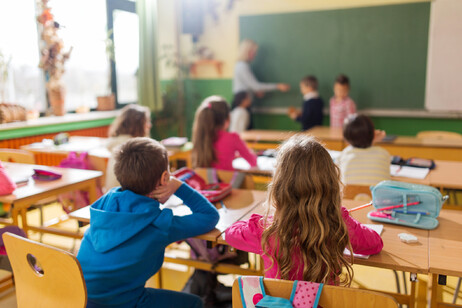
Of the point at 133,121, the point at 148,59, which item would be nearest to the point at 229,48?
the point at 148,59

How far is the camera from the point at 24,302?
142 cm

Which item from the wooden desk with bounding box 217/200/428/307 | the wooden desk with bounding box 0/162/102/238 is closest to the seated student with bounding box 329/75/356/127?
the wooden desk with bounding box 0/162/102/238

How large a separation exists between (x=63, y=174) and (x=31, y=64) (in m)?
2.29

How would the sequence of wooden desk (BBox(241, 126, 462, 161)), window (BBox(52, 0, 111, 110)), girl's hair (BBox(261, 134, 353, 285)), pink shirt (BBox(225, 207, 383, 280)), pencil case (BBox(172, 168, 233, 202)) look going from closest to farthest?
girl's hair (BBox(261, 134, 353, 285))
pink shirt (BBox(225, 207, 383, 280))
pencil case (BBox(172, 168, 233, 202))
wooden desk (BBox(241, 126, 462, 161))
window (BBox(52, 0, 111, 110))

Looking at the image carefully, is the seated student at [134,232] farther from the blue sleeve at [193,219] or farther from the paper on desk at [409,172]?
the paper on desk at [409,172]

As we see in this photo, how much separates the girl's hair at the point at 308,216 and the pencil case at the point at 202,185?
79 centimetres

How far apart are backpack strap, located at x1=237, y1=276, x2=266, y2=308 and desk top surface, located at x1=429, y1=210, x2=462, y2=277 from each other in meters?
0.62

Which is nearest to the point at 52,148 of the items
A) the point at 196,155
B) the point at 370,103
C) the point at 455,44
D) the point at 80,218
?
the point at 196,155

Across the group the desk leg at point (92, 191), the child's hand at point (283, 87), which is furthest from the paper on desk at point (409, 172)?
the child's hand at point (283, 87)

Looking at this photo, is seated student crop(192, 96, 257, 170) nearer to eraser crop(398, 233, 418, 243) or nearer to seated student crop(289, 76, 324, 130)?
eraser crop(398, 233, 418, 243)

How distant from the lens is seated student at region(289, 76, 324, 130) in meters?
4.97

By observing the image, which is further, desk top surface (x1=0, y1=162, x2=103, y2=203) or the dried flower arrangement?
the dried flower arrangement

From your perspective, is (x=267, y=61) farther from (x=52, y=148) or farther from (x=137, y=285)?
Result: (x=137, y=285)

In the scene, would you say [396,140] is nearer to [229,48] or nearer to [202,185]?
[202,185]
